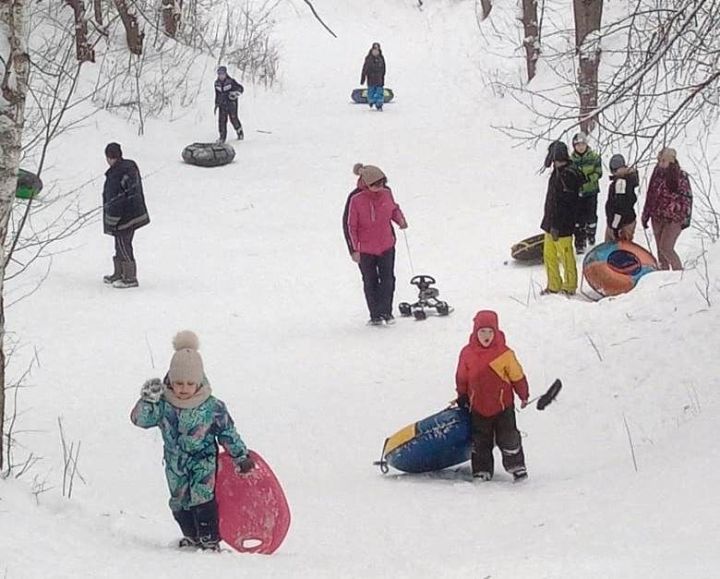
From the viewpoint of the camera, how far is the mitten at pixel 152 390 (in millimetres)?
4820

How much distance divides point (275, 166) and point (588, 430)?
42.4 feet

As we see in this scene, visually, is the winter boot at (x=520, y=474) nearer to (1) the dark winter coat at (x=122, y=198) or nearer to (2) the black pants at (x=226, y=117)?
(1) the dark winter coat at (x=122, y=198)

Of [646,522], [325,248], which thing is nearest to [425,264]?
[325,248]

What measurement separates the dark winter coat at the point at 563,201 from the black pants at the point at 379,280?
1822 mm

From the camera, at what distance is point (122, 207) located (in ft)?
39.5

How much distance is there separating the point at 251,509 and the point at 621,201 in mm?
7367

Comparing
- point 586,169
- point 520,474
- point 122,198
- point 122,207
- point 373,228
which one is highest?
point 586,169

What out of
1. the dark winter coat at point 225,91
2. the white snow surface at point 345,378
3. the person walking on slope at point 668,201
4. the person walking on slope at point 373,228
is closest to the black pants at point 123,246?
the white snow surface at point 345,378

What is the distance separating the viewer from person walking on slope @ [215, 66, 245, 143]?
65.5ft

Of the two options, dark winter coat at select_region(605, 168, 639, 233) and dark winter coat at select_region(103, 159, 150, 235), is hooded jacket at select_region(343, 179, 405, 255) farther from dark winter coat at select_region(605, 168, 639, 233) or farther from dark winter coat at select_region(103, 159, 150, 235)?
dark winter coat at select_region(103, 159, 150, 235)

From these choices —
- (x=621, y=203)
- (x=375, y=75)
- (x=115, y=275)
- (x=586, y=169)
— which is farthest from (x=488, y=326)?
(x=375, y=75)

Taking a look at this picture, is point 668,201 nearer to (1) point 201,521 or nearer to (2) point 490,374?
(2) point 490,374

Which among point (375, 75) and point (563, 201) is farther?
point (375, 75)

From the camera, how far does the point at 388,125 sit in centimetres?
2300
